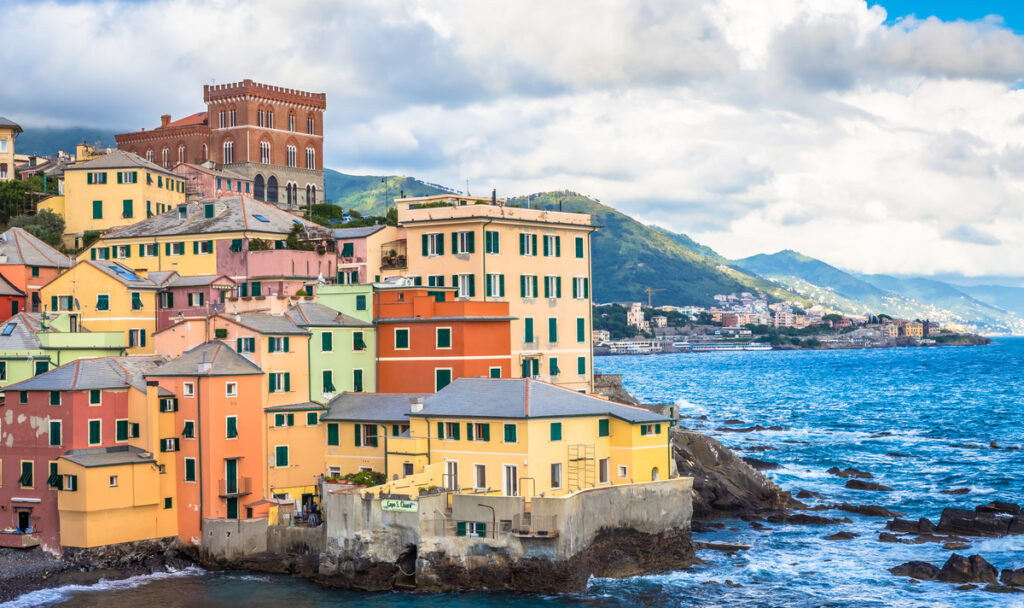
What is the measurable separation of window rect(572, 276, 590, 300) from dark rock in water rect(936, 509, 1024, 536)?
85.4ft

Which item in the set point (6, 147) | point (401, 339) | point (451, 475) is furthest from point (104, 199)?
point (451, 475)

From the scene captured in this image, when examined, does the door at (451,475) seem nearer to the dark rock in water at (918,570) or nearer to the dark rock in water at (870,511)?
the dark rock in water at (918,570)

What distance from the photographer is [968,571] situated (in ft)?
201

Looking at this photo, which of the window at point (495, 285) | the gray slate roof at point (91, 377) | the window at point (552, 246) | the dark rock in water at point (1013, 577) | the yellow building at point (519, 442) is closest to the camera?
the yellow building at point (519, 442)

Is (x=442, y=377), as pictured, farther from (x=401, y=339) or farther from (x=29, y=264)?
(x=29, y=264)

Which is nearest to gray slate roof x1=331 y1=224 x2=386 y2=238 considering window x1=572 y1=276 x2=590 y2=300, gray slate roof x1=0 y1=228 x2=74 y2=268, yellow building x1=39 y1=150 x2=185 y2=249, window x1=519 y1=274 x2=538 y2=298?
window x1=519 y1=274 x2=538 y2=298

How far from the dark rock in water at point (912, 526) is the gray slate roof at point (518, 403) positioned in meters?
21.6

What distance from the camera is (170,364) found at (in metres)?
64.1

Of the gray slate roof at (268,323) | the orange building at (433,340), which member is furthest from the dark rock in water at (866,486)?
the gray slate roof at (268,323)

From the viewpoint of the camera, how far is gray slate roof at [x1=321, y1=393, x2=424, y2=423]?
65.2 metres

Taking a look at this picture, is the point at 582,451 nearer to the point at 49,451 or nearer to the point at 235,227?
the point at 49,451

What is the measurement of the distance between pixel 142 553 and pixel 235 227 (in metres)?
→ 27.3

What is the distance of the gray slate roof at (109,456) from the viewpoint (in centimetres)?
6125

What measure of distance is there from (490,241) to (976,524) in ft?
109
